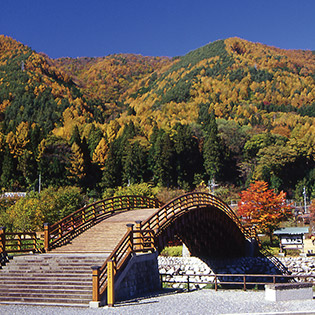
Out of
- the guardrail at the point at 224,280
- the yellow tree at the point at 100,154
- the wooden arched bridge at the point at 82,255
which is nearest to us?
the wooden arched bridge at the point at 82,255

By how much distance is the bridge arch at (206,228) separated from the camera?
24.1 m

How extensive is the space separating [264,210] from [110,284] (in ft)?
94.6

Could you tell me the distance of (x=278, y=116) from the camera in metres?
103

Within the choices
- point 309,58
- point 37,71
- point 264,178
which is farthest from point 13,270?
point 309,58

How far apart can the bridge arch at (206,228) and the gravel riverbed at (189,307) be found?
5.58 m

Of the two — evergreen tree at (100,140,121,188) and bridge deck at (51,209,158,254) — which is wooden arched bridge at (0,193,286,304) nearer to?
bridge deck at (51,209,158,254)

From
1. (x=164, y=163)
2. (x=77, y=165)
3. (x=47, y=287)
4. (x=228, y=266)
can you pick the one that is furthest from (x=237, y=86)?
(x=47, y=287)

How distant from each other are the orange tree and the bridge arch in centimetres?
313

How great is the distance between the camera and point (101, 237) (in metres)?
20.6

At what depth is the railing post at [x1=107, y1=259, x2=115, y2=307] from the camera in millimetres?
14523

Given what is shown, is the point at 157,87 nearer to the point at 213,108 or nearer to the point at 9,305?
the point at 213,108

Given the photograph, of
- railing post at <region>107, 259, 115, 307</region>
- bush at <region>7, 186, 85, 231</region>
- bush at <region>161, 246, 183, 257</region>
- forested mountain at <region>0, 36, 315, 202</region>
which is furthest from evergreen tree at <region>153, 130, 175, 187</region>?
railing post at <region>107, 259, 115, 307</region>

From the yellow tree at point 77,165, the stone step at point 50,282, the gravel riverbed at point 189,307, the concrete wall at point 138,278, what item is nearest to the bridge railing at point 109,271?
the concrete wall at point 138,278

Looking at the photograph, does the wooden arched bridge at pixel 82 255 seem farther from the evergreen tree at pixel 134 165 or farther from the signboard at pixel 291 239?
the evergreen tree at pixel 134 165
